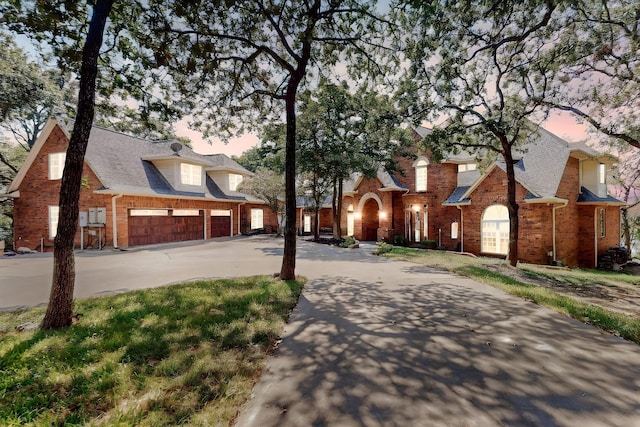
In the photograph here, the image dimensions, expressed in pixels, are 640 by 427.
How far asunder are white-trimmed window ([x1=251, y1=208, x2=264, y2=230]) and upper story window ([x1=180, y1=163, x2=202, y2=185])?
692cm

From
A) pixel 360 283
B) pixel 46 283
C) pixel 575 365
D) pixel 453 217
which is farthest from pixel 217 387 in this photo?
pixel 453 217

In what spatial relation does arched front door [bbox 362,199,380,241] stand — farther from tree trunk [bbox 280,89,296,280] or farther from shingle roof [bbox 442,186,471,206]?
tree trunk [bbox 280,89,296,280]

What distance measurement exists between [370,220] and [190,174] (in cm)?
1522

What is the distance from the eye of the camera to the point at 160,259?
40.3 ft

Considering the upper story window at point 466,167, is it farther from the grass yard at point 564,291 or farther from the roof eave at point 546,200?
the grass yard at point 564,291

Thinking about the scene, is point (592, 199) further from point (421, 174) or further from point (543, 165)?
point (421, 174)

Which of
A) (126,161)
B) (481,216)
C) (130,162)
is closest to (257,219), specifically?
(130,162)

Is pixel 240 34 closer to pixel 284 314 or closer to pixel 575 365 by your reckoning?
pixel 284 314

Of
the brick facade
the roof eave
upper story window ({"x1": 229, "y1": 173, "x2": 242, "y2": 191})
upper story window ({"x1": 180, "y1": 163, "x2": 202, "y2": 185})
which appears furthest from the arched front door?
upper story window ({"x1": 180, "y1": 163, "x2": 202, "y2": 185})

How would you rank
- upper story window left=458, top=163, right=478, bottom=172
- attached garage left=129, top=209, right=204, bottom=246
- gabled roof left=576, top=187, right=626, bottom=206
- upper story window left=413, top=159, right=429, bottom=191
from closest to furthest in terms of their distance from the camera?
gabled roof left=576, top=187, right=626, bottom=206 → attached garage left=129, top=209, right=204, bottom=246 → upper story window left=458, top=163, right=478, bottom=172 → upper story window left=413, top=159, right=429, bottom=191

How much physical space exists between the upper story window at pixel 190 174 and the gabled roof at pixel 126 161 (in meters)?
0.49

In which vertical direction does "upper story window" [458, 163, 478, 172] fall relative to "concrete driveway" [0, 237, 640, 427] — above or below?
above

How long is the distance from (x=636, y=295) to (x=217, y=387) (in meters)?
12.9

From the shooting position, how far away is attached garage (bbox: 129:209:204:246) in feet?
54.1
